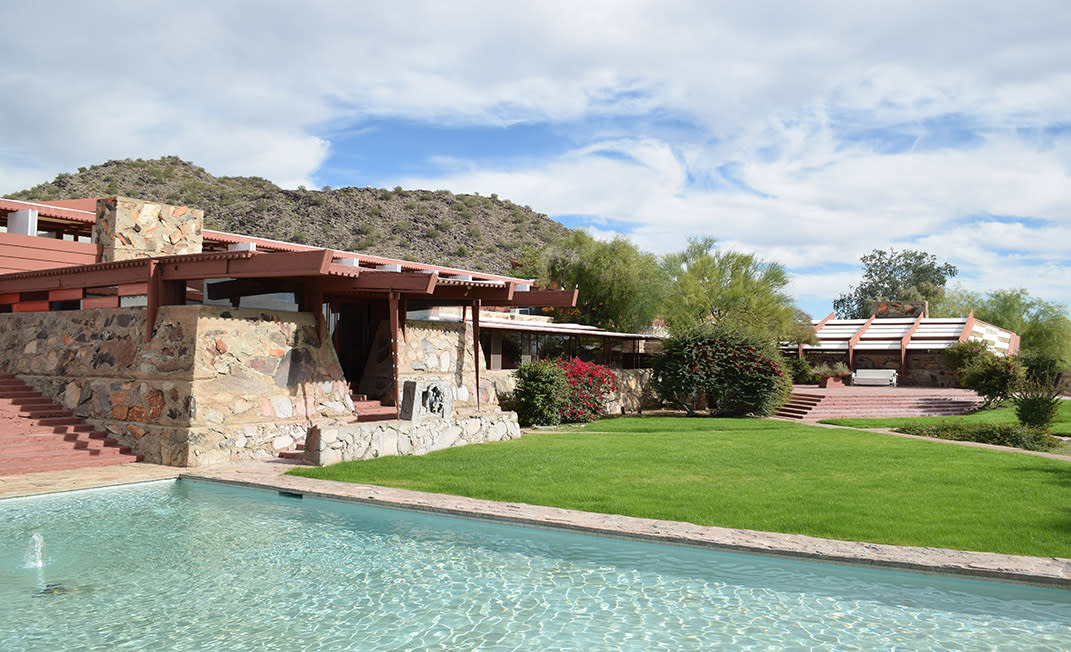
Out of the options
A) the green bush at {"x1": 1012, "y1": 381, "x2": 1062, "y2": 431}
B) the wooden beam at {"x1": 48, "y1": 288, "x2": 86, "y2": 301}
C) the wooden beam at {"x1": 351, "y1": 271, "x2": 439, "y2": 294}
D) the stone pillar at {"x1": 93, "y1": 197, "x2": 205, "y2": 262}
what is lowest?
the green bush at {"x1": 1012, "y1": 381, "x2": 1062, "y2": 431}

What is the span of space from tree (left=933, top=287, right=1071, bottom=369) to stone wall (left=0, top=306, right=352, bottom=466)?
33.3 m

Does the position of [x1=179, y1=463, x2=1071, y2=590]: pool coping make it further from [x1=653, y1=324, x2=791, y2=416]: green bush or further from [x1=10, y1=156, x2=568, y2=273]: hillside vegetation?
[x1=10, y1=156, x2=568, y2=273]: hillside vegetation

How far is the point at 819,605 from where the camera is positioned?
612cm

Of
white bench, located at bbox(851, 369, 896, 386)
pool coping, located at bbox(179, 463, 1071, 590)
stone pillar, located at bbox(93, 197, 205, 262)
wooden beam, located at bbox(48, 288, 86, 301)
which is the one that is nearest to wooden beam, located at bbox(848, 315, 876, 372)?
white bench, located at bbox(851, 369, 896, 386)

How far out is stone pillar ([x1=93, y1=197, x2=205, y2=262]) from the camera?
15.5 meters

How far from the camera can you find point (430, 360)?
55.3ft

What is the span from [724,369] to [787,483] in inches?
511

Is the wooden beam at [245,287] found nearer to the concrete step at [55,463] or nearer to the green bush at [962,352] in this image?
the concrete step at [55,463]

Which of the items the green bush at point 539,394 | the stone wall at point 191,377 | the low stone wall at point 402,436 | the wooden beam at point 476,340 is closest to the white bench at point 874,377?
the green bush at point 539,394

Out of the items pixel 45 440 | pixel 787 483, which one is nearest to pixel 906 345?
pixel 787 483

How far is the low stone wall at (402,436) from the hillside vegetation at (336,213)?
114 feet

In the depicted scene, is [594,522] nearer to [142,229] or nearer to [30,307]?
[142,229]

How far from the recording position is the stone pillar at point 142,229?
1553cm

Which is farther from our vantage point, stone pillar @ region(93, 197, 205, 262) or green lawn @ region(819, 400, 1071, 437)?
green lawn @ region(819, 400, 1071, 437)
